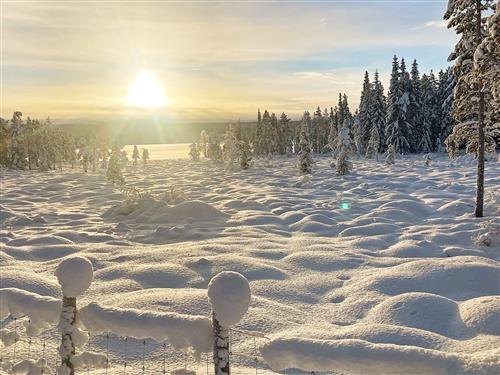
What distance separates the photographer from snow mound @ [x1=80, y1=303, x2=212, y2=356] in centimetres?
409

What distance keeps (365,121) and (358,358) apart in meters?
72.5

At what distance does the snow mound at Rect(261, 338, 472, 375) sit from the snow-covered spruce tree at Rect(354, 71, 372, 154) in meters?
70.4

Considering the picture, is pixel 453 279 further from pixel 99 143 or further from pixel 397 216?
pixel 99 143

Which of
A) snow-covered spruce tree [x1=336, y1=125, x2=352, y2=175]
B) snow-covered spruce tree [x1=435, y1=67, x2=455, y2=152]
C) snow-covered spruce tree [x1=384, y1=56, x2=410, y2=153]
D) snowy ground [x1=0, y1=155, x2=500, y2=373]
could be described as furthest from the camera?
snow-covered spruce tree [x1=384, y1=56, x2=410, y2=153]

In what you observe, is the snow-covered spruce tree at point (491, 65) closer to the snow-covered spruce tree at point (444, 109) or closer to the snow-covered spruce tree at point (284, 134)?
the snow-covered spruce tree at point (444, 109)

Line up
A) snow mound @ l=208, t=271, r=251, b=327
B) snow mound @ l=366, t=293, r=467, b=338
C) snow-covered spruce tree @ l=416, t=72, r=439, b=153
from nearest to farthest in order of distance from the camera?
snow mound @ l=208, t=271, r=251, b=327 → snow mound @ l=366, t=293, r=467, b=338 → snow-covered spruce tree @ l=416, t=72, r=439, b=153

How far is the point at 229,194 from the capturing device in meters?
29.7

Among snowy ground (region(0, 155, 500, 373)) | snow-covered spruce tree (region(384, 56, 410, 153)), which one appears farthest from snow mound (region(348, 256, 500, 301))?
snow-covered spruce tree (region(384, 56, 410, 153))

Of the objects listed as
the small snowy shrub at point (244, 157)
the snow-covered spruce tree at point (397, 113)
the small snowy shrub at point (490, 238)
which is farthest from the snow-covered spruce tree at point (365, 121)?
the small snowy shrub at point (490, 238)

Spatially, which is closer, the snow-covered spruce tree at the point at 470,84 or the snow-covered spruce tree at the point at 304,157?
the snow-covered spruce tree at the point at 470,84

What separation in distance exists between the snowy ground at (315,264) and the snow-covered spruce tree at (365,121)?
158ft

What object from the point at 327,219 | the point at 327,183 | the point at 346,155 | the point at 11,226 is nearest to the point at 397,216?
the point at 327,219

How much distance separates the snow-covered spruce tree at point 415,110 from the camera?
2440 inches

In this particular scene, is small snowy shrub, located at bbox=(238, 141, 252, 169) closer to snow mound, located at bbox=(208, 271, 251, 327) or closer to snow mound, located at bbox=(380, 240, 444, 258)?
snow mound, located at bbox=(380, 240, 444, 258)
